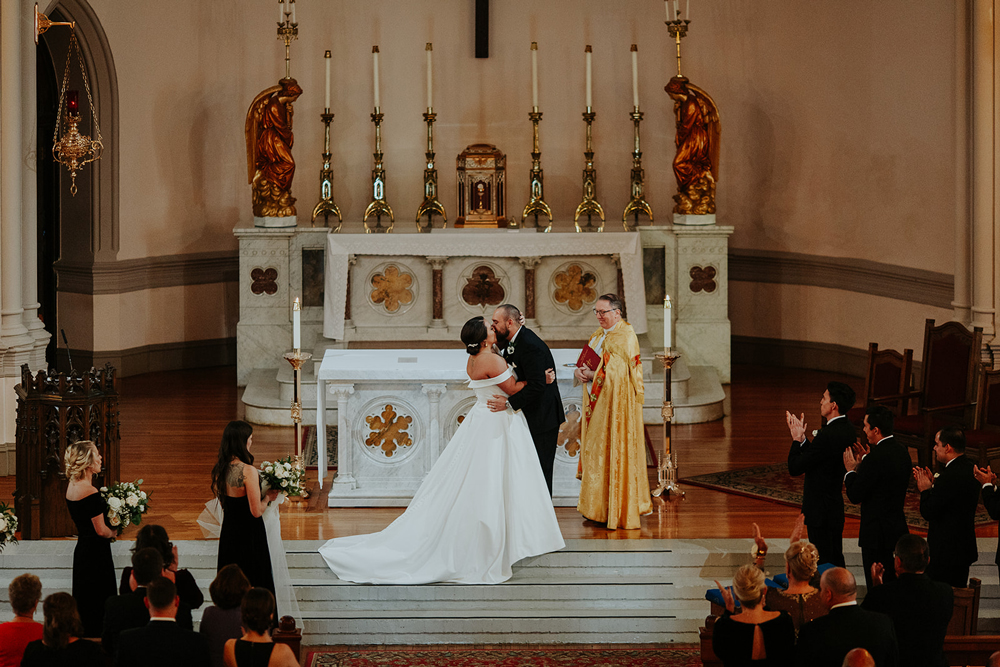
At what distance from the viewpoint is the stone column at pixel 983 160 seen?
9.60 metres

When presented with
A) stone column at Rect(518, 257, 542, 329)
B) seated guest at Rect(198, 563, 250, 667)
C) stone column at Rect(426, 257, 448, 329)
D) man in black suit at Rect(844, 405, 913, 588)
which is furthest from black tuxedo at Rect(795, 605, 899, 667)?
stone column at Rect(426, 257, 448, 329)

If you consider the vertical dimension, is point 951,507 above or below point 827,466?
below

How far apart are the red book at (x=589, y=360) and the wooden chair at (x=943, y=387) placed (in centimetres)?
233

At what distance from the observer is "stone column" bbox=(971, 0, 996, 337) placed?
9.60m

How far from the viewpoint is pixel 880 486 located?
652 centimetres

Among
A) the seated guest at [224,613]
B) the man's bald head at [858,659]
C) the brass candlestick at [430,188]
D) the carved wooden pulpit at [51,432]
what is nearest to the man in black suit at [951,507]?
the man's bald head at [858,659]

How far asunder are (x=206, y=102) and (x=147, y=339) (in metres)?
2.44

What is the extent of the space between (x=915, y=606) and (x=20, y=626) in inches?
133

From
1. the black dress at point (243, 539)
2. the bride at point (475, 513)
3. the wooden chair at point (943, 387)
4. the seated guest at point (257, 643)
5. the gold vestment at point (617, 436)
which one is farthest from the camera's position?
the wooden chair at point (943, 387)

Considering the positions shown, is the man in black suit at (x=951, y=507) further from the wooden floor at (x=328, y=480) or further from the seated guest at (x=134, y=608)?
the seated guest at (x=134, y=608)

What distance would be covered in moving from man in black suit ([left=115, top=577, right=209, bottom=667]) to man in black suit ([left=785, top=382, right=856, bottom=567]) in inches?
128

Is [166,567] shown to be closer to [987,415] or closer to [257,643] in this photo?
[257,643]

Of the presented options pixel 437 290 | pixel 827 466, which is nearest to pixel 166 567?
pixel 827 466

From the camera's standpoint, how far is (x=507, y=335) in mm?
7512
